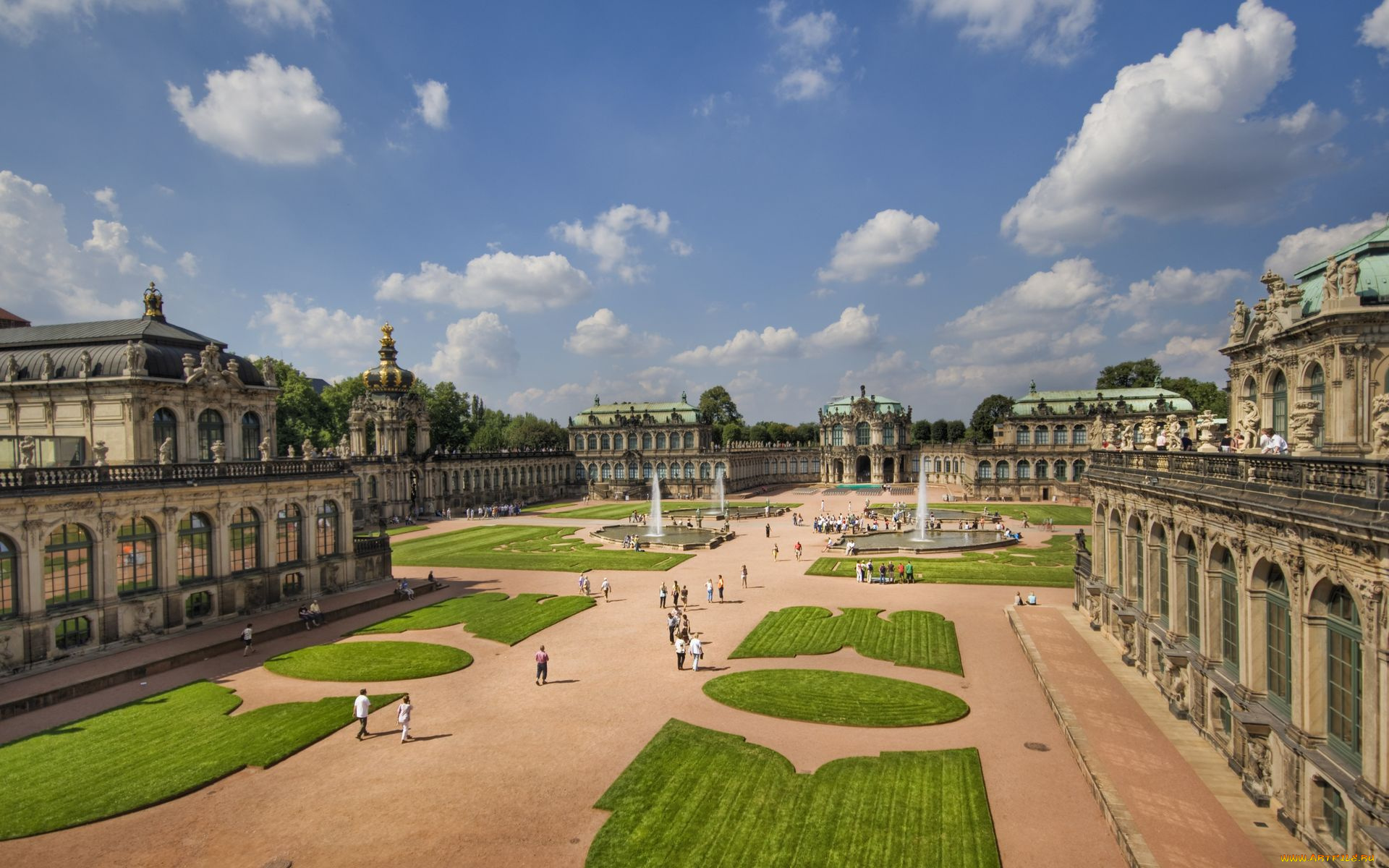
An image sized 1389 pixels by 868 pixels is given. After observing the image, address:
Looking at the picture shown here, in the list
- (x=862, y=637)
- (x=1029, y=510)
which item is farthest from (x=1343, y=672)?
(x=1029, y=510)

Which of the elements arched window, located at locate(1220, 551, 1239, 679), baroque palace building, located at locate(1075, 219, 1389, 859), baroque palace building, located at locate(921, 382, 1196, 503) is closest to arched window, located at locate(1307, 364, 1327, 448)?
baroque palace building, located at locate(1075, 219, 1389, 859)

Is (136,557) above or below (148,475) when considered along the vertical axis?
below

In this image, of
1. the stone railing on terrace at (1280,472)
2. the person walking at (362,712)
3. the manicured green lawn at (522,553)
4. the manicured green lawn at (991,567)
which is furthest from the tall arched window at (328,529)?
the stone railing on terrace at (1280,472)

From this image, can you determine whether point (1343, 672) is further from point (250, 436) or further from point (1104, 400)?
point (1104, 400)

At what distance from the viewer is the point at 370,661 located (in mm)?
29703

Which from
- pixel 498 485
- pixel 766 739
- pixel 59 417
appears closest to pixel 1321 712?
pixel 766 739

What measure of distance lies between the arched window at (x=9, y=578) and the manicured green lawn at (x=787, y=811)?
25107 mm

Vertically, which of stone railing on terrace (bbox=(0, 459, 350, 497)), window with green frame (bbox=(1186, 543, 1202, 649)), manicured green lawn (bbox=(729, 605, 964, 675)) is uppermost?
stone railing on terrace (bbox=(0, 459, 350, 497))

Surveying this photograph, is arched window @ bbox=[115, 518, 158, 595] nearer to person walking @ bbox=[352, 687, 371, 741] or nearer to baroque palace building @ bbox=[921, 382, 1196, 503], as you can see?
person walking @ bbox=[352, 687, 371, 741]

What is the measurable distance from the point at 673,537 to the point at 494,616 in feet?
88.5

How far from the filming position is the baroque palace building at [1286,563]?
13.4 m

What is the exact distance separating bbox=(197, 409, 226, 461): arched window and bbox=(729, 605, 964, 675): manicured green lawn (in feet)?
108

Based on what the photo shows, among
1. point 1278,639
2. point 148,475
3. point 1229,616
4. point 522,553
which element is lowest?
point 522,553

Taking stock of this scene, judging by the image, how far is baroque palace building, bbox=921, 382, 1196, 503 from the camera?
9694 centimetres
